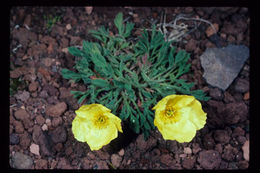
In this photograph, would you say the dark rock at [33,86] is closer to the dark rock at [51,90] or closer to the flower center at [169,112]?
the dark rock at [51,90]

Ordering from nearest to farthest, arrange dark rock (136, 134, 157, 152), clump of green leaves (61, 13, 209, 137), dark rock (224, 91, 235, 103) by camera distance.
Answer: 1. clump of green leaves (61, 13, 209, 137)
2. dark rock (136, 134, 157, 152)
3. dark rock (224, 91, 235, 103)

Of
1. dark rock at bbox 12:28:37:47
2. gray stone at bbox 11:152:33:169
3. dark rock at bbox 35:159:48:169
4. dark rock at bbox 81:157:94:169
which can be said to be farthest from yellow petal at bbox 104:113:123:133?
dark rock at bbox 12:28:37:47

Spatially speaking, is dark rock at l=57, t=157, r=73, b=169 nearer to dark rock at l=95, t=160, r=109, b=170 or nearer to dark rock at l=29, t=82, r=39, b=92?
dark rock at l=95, t=160, r=109, b=170

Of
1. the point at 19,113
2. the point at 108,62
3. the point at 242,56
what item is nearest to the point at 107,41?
the point at 108,62

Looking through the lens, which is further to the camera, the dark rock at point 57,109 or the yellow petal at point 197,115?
the dark rock at point 57,109

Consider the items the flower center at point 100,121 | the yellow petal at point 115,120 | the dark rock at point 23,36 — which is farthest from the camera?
the dark rock at point 23,36

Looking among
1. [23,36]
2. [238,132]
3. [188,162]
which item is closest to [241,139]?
[238,132]

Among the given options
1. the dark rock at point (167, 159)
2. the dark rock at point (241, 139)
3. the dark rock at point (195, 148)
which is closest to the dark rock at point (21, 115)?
the dark rock at point (167, 159)
